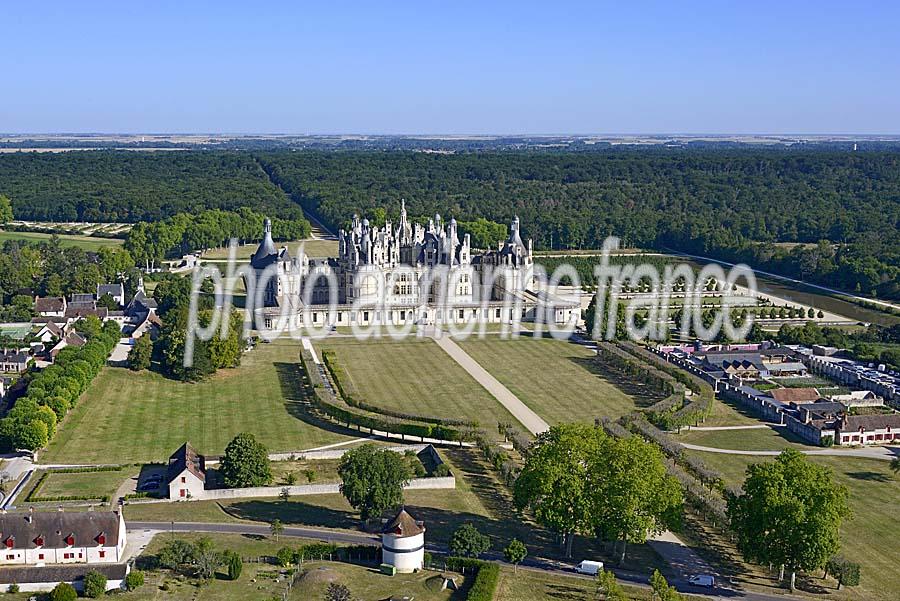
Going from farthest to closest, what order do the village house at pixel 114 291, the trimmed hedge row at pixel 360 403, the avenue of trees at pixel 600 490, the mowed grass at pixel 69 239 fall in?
the mowed grass at pixel 69 239 < the village house at pixel 114 291 < the trimmed hedge row at pixel 360 403 < the avenue of trees at pixel 600 490

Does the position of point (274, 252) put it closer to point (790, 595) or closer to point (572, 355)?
point (572, 355)

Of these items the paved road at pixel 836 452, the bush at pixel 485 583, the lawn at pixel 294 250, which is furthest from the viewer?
the lawn at pixel 294 250

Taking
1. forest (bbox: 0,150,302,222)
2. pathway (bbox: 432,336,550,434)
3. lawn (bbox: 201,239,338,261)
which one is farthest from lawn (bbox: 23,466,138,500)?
forest (bbox: 0,150,302,222)

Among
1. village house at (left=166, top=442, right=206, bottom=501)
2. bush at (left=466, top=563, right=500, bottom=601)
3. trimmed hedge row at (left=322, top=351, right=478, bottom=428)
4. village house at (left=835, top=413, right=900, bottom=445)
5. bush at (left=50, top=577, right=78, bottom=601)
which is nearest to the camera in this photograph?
bush at (left=50, top=577, right=78, bottom=601)

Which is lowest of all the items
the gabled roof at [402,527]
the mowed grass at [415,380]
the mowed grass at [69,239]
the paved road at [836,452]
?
the mowed grass at [415,380]

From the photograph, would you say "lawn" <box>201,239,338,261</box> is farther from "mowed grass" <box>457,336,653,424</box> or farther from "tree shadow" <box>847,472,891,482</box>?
"tree shadow" <box>847,472,891,482</box>

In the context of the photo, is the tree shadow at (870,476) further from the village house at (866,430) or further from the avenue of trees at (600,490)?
the avenue of trees at (600,490)

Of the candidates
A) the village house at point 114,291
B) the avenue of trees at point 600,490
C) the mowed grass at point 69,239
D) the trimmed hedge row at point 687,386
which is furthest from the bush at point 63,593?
the mowed grass at point 69,239
